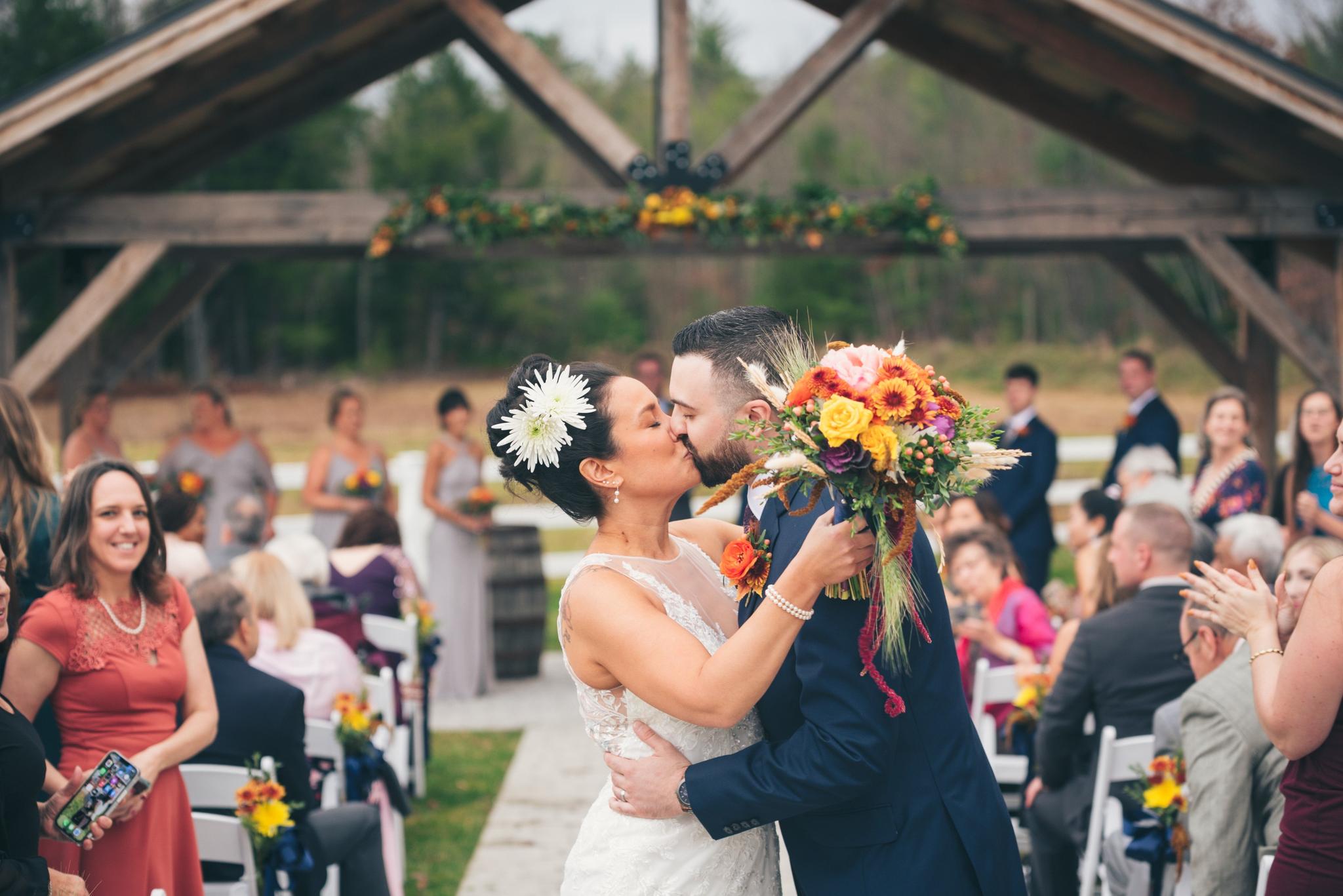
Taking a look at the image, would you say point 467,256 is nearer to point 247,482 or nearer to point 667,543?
point 247,482

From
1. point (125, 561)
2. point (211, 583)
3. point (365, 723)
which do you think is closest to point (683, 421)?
point (125, 561)

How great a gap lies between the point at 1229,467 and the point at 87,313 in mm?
7037

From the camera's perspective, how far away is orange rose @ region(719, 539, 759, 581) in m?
2.52

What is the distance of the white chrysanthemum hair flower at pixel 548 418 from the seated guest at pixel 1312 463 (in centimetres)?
517

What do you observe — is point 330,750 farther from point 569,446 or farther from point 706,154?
point 706,154

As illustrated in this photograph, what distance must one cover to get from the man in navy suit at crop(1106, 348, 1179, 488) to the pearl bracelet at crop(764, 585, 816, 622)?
763 centimetres

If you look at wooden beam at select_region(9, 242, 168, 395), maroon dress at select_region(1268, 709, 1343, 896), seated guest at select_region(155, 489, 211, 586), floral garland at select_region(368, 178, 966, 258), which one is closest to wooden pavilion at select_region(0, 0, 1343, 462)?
wooden beam at select_region(9, 242, 168, 395)

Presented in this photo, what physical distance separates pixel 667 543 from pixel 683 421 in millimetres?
303

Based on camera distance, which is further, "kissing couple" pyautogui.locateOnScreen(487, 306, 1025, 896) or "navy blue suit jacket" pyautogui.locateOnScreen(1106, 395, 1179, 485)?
"navy blue suit jacket" pyautogui.locateOnScreen(1106, 395, 1179, 485)

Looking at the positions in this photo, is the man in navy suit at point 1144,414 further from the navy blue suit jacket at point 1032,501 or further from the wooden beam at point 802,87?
the wooden beam at point 802,87

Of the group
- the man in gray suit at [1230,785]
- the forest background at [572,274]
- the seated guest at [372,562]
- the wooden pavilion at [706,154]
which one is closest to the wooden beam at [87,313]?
the wooden pavilion at [706,154]

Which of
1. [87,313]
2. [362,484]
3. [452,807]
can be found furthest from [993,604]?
[87,313]

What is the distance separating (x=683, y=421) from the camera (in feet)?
9.53

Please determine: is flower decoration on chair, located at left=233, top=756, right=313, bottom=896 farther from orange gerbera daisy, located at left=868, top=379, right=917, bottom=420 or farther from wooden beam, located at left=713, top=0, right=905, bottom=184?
wooden beam, located at left=713, top=0, right=905, bottom=184
